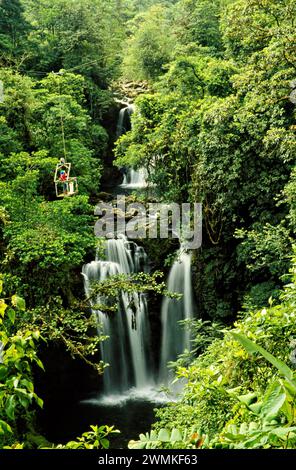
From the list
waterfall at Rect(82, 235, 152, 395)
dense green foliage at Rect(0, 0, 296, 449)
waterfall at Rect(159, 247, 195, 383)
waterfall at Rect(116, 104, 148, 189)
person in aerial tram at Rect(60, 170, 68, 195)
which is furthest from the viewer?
waterfall at Rect(116, 104, 148, 189)

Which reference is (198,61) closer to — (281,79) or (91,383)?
(281,79)

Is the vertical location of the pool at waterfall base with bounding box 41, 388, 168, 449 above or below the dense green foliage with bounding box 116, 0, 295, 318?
below

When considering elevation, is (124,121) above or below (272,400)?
above

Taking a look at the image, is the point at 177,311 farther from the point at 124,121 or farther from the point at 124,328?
the point at 124,121

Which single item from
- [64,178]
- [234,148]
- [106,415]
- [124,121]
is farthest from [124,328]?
[124,121]

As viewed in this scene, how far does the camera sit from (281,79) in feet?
30.5

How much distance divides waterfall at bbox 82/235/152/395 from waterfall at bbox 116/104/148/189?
17.9ft

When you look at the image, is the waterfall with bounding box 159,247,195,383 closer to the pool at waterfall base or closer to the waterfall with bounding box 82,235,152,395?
the waterfall with bounding box 82,235,152,395

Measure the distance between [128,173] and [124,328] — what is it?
9352 millimetres

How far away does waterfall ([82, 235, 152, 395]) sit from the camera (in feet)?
40.7

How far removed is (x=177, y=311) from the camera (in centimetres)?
1292

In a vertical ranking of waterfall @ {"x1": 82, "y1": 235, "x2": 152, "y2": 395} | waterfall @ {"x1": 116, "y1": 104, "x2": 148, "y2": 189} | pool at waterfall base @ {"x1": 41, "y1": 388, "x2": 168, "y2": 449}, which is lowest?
pool at waterfall base @ {"x1": 41, "y1": 388, "x2": 168, "y2": 449}

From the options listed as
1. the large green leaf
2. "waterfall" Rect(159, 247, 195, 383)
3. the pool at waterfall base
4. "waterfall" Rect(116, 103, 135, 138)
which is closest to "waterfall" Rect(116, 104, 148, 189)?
"waterfall" Rect(116, 103, 135, 138)
